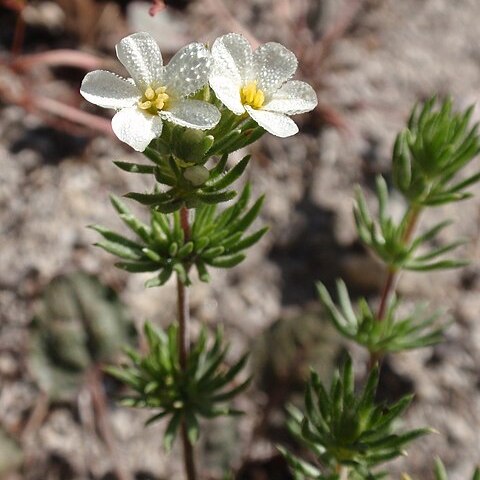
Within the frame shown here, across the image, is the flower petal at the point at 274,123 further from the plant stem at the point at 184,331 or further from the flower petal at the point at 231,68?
the plant stem at the point at 184,331

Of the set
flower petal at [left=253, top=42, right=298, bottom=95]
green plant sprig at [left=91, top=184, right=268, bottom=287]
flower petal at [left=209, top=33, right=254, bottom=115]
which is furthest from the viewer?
green plant sprig at [left=91, top=184, right=268, bottom=287]

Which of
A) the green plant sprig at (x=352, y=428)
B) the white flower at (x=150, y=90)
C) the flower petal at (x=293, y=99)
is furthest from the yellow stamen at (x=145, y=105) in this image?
the green plant sprig at (x=352, y=428)

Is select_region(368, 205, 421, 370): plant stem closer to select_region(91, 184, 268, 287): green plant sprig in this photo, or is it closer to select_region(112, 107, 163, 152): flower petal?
select_region(91, 184, 268, 287): green plant sprig

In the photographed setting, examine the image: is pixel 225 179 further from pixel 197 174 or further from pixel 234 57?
pixel 234 57

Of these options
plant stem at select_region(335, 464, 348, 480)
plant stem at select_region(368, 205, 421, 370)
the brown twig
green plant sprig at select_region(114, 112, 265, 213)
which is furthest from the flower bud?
the brown twig

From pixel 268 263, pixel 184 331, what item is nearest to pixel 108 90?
pixel 184 331

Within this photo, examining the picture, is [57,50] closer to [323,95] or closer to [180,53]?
[323,95]

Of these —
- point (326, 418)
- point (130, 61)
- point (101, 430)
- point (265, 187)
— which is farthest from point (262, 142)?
point (130, 61)
